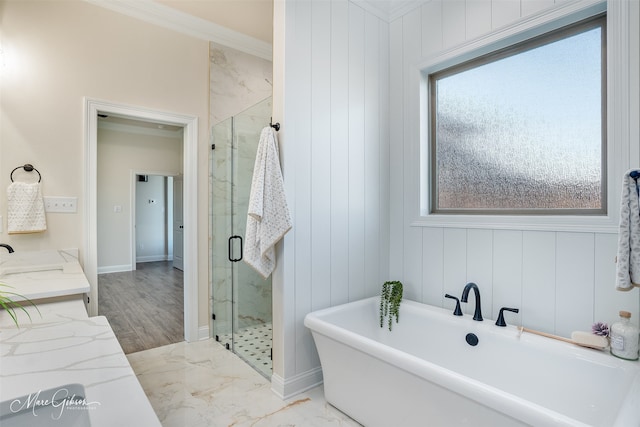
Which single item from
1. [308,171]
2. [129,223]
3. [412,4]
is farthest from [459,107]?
[129,223]

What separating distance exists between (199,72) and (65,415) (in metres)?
2.93

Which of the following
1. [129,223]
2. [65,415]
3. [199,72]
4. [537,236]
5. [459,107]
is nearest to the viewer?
[65,415]

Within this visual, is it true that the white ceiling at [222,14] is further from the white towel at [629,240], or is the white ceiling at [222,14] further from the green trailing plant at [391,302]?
the green trailing plant at [391,302]

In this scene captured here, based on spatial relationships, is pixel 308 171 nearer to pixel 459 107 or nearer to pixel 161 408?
pixel 459 107

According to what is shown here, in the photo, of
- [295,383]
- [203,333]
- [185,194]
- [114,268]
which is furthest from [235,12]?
[114,268]

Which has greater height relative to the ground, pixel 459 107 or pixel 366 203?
pixel 459 107

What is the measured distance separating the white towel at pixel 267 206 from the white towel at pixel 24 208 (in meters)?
1.50

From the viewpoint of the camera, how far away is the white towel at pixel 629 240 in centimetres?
131

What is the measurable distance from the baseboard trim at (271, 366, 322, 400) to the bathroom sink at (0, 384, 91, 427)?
4.80ft

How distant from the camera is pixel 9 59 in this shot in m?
2.23

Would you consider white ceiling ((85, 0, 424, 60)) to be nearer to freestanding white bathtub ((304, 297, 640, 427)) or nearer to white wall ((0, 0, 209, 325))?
white wall ((0, 0, 209, 325))

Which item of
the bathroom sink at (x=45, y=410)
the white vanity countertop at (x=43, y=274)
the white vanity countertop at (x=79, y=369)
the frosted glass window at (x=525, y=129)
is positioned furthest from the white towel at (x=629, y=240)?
the white vanity countertop at (x=43, y=274)

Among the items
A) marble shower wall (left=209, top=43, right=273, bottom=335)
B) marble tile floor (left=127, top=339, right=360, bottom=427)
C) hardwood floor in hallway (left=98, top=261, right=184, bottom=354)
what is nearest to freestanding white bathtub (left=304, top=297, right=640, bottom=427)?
marble tile floor (left=127, top=339, right=360, bottom=427)

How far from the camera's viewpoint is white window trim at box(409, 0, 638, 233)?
5.32 ft
